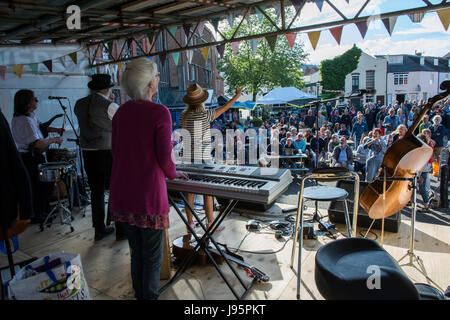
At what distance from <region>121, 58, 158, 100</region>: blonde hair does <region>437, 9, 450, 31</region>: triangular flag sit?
3824mm

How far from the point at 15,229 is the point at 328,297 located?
184 cm

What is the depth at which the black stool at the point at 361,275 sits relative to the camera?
1244mm

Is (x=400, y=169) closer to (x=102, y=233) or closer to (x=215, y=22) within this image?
(x=102, y=233)

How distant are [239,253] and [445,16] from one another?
380cm

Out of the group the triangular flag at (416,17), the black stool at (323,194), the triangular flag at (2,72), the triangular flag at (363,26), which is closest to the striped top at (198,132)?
the black stool at (323,194)

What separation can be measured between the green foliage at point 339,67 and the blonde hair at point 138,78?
42.1 meters

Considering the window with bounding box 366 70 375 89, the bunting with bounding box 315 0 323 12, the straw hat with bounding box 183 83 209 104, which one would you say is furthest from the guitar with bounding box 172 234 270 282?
the window with bounding box 366 70 375 89

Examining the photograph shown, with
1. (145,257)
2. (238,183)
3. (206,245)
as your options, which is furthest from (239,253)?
(145,257)

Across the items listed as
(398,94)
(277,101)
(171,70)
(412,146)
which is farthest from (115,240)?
(398,94)

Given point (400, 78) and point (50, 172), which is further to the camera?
point (400, 78)

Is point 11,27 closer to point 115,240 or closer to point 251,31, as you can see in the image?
point 115,240

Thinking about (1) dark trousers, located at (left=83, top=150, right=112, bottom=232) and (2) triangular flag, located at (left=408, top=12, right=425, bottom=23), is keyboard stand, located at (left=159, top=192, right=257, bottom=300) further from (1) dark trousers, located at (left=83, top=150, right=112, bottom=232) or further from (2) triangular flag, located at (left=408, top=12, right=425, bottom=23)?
(2) triangular flag, located at (left=408, top=12, right=425, bottom=23)

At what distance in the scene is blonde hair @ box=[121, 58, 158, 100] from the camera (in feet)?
5.89

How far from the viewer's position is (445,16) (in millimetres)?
3736
